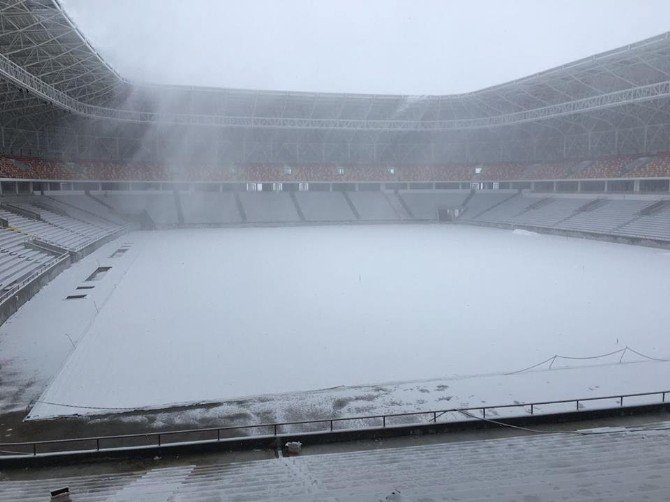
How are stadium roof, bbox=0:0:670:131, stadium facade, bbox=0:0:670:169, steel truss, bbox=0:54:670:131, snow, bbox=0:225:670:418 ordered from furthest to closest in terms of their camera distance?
steel truss, bbox=0:54:670:131
stadium facade, bbox=0:0:670:169
stadium roof, bbox=0:0:670:131
snow, bbox=0:225:670:418

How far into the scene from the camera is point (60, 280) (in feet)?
59.2

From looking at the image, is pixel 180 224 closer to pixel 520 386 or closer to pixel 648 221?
pixel 648 221

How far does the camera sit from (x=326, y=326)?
12148mm

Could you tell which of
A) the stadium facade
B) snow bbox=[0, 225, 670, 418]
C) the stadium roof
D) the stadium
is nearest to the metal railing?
the stadium

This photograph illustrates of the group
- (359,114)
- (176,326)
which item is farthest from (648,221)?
(176,326)

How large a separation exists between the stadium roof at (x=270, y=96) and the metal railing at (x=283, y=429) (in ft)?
53.3

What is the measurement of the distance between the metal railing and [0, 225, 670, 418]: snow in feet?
2.33

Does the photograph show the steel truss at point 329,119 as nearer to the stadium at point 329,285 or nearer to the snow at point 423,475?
the stadium at point 329,285

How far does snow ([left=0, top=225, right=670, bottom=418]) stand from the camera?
29.1ft

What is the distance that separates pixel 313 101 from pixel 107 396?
34.0 m

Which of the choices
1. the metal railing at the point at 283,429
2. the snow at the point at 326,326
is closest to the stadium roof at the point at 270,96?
the snow at the point at 326,326

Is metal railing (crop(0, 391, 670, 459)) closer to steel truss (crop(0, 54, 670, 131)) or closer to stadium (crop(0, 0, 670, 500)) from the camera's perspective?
stadium (crop(0, 0, 670, 500))

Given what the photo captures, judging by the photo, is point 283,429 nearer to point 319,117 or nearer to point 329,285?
point 329,285

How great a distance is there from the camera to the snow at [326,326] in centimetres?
886
